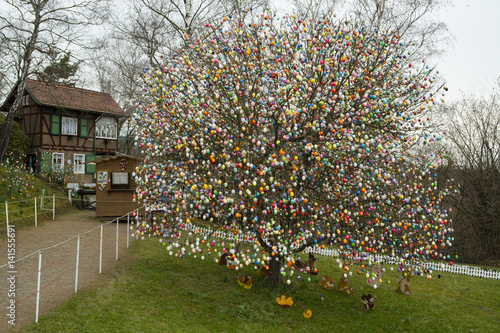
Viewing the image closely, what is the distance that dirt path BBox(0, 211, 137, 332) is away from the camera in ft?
27.8

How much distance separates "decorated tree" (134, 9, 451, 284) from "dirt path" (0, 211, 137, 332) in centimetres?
306

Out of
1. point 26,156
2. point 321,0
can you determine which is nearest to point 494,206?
point 321,0

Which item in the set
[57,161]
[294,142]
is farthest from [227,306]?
[57,161]

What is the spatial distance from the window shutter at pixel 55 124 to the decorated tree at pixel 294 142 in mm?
23665

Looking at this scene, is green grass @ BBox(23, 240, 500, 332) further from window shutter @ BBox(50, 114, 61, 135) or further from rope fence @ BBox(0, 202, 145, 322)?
window shutter @ BBox(50, 114, 61, 135)

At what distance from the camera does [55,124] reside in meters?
29.9

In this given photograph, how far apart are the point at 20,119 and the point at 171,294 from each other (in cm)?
2784

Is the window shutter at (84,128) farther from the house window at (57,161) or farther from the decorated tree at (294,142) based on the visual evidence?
the decorated tree at (294,142)

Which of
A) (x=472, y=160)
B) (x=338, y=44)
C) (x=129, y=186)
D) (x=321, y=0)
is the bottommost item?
(x=129, y=186)

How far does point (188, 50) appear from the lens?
34.8 feet

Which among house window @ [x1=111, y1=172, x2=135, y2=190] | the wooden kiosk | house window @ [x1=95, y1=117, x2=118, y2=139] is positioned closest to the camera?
the wooden kiosk

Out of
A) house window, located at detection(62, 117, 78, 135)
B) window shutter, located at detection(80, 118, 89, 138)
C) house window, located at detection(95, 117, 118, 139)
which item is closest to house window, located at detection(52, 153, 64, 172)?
house window, located at detection(62, 117, 78, 135)

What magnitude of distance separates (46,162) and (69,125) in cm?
383

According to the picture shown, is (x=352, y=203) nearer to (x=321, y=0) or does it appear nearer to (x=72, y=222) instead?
(x=72, y=222)
